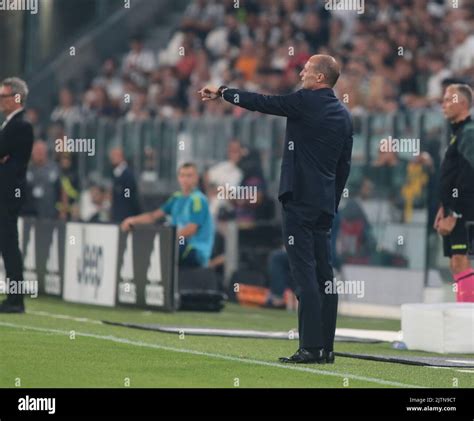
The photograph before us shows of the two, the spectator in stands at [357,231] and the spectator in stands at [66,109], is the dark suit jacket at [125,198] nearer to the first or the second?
the spectator in stands at [357,231]

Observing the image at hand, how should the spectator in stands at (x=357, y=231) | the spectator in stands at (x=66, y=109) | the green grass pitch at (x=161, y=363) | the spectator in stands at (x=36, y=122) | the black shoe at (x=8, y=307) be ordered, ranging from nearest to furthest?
the green grass pitch at (x=161, y=363) → the black shoe at (x=8, y=307) → the spectator in stands at (x=357, y=231) → the spectator in stands at (x=36, y=122) → the spectator in stands at (x=66, y=109)

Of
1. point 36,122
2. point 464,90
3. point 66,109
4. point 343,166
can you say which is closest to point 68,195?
point 36,122

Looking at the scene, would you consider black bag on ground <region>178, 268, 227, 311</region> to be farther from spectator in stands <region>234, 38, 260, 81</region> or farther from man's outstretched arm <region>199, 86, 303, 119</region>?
spectator in stands <region>234, 38, 260, 81</region>

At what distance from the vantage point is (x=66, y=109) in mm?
29469

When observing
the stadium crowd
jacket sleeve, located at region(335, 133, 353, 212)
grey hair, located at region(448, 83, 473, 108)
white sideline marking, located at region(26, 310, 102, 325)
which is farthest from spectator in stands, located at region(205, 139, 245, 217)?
jacket sleeve, located at region(335, 133, 353, 212)

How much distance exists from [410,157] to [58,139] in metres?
9.03

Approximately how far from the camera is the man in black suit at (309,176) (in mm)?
11406

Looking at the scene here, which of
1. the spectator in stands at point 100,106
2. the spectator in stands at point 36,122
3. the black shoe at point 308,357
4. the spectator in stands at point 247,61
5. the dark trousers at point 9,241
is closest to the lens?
the black shoe at point 308,357

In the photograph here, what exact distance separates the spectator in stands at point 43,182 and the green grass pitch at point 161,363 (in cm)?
890

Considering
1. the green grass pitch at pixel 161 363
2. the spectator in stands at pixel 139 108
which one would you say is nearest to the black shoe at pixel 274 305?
the green grass pitch at pixel 161 363

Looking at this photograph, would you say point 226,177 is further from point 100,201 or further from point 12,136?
point 12,136

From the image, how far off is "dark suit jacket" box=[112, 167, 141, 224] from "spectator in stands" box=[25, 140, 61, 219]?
300cm
